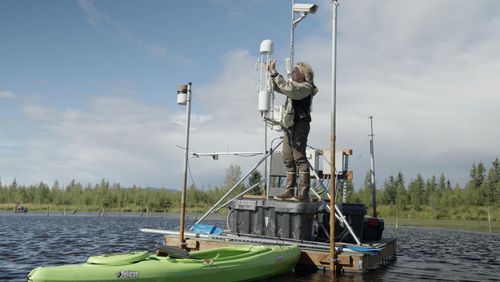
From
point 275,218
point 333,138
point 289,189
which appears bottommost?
point 275,218

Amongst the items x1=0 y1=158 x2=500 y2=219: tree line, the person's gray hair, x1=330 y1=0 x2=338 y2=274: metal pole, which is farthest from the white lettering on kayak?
x1=0 y1=158 x2=500 y2=219: tree line

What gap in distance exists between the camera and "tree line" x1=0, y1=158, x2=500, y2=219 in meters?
86.0

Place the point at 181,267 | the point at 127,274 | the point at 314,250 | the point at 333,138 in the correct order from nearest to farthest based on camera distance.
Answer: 1. the point at 127,274
2. the point at 181,267
3. the point at 333,138
4. the point at 314,250

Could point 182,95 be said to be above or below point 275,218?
above

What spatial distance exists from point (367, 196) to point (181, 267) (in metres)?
89.4

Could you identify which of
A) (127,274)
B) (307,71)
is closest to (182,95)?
(307,71)

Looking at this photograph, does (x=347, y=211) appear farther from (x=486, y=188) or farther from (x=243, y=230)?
(x=486, y=188)

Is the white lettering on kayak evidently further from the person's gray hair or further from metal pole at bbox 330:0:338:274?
the person's gray hair

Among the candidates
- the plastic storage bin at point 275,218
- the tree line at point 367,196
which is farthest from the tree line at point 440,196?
the plastic storage bin at point 275,218

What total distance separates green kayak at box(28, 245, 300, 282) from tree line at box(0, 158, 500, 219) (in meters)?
61.5

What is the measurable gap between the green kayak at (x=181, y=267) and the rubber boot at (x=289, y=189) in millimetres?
1744

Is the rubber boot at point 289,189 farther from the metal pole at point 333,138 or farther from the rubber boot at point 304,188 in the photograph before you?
the metal pole at point 333,138

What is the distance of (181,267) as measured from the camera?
8.67 metres

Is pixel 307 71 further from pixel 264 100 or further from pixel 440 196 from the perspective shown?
pixel 440 196
